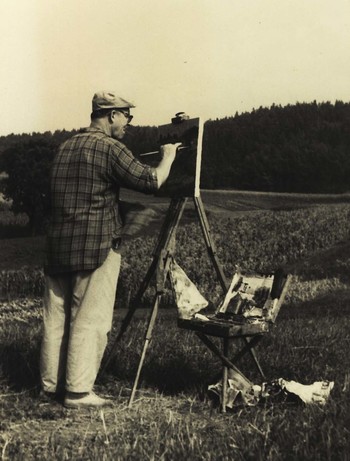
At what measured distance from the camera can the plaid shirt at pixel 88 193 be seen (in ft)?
14.9

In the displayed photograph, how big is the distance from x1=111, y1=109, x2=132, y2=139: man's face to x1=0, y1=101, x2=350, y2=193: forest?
14.7m

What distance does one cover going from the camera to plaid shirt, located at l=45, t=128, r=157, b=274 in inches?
179

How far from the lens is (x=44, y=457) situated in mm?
3521

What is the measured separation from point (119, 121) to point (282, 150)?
16.3m

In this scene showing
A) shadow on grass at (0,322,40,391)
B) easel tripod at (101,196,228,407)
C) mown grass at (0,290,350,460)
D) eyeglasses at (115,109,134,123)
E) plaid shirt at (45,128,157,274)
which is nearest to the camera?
mown grass at (0,290,350,460)

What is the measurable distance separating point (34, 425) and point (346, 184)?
51.4ft

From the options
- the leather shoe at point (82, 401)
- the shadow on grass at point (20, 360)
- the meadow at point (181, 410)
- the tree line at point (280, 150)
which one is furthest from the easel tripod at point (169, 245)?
the tree line at point (280, 150)

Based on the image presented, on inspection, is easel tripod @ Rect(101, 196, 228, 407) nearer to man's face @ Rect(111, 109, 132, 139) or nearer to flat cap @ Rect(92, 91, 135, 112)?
man's face @ Rect(111, 109, 132, 139)

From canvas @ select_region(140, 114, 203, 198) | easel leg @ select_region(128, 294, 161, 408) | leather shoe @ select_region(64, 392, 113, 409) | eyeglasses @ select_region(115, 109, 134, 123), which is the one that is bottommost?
leather shoe @ select_region(64, 392, 113, 409)

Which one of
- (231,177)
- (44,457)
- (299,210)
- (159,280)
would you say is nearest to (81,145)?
(159,280)

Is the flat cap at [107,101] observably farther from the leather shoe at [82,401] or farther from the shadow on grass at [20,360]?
the shadow on grass at [20,360]

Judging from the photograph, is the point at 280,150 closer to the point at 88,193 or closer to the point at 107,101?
the point at 107,101

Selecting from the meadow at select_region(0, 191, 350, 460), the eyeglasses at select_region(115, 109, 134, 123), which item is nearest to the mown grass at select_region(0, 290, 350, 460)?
the meadow at select_region(0, 191, 350, 460)

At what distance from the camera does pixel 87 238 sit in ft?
14.9
